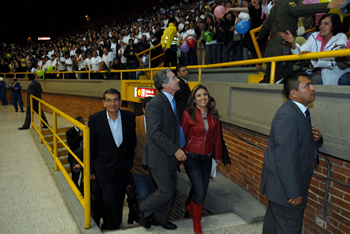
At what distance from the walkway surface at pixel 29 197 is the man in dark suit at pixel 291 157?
2225 mm

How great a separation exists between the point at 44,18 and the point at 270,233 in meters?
34.9

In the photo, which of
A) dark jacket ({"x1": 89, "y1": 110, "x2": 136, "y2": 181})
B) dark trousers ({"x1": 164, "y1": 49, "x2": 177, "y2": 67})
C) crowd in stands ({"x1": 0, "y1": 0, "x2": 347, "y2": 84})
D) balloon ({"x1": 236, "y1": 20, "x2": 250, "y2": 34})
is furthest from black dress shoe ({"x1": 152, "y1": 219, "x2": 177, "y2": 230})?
dark trousers ({"x1": 164, "y1": 49, "x2": 177, "y2": 67})

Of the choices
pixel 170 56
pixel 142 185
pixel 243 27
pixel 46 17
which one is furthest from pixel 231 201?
pixel 46 17

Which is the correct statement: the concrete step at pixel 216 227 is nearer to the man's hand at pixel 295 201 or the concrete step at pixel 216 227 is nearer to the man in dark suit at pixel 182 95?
the man's hand at pixel 295 201

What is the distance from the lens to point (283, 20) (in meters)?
3.79

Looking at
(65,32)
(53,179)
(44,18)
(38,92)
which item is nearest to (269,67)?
(53,179)

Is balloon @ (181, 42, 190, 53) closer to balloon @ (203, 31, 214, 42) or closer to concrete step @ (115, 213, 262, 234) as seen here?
balloon @ (203, 31, 214, 42)

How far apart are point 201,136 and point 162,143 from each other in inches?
21.8

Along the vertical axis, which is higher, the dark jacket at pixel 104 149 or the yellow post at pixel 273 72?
the yellow post at pixel 273 72

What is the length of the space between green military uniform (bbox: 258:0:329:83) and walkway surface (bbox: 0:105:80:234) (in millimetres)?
3486

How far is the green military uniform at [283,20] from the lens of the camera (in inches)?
139

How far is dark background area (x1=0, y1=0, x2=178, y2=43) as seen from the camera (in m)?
27.0

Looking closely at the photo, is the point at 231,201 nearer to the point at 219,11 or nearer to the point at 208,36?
the point at 208,36

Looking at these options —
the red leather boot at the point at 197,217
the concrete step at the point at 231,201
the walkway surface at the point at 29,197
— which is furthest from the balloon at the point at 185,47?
the red leather boot at the point at 197,217
